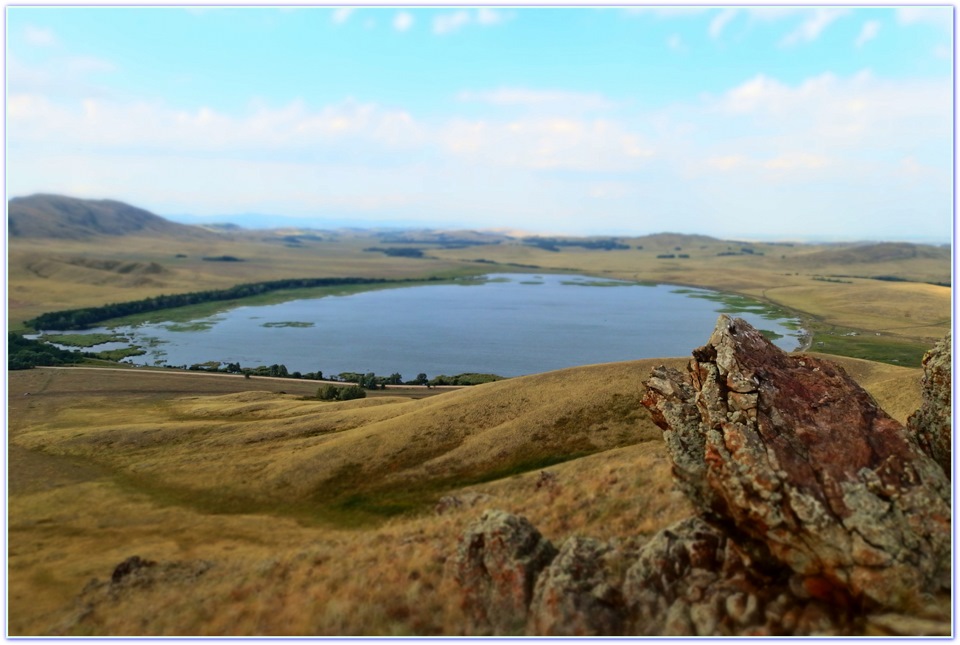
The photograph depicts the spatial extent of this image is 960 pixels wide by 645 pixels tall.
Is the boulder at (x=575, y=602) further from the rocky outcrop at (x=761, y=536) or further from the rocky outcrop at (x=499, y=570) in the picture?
the rocky outcrop at (x=499, y=570)

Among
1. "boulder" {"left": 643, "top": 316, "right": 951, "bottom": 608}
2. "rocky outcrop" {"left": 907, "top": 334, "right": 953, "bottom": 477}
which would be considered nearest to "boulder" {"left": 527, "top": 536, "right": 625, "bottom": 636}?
"boulder" {"left": 643, "top": 316, "right": 951, "bottom": 608}

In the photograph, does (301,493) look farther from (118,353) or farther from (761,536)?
(118,353)

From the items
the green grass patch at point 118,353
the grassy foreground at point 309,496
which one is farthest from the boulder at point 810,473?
the green grass patch at point 118,353

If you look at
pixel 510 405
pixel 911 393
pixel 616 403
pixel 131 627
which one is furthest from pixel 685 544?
pixel 911 393

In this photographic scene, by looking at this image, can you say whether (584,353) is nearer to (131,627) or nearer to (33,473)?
(33,473)

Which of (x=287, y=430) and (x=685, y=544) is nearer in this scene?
(x=685, y=544)

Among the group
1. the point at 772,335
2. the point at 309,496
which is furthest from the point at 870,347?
the point at 309,496

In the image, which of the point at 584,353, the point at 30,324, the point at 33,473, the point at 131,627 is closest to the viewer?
the point at 131,627
